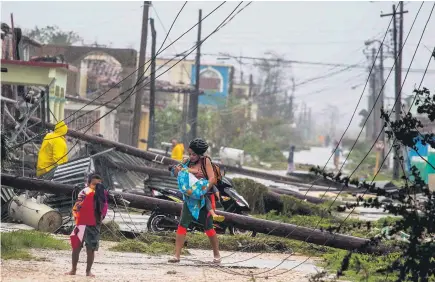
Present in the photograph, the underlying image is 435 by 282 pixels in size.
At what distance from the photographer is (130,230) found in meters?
16.9

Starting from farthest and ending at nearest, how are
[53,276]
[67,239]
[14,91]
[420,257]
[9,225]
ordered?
[14,91]
[9,225]
[67,239]
[53,276]
[420,257]

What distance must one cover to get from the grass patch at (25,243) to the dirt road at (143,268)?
0.24 meters

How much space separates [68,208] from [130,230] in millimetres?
1257

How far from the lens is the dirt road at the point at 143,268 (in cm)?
1164

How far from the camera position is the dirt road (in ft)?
38.2

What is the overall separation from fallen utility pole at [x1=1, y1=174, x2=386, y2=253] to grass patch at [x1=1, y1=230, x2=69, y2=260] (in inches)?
39.0

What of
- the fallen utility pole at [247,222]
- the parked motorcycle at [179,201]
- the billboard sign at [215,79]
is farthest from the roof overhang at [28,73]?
the billboard sign at [215,79]

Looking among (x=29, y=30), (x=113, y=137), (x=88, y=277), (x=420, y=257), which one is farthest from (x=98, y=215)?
(x=29, y=30)

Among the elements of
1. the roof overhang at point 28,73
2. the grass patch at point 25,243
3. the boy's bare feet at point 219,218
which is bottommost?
the grass patch at point 25,243

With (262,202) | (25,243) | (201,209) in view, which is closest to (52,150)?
(25,243)

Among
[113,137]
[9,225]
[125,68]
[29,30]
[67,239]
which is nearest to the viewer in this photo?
[67,239]

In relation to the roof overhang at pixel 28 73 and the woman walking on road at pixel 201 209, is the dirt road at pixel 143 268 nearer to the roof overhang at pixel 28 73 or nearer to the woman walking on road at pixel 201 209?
the woman walking on road at pixel 201 209

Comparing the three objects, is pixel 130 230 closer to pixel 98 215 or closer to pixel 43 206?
pixel 43 206

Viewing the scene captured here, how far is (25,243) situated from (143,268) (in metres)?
2.23
